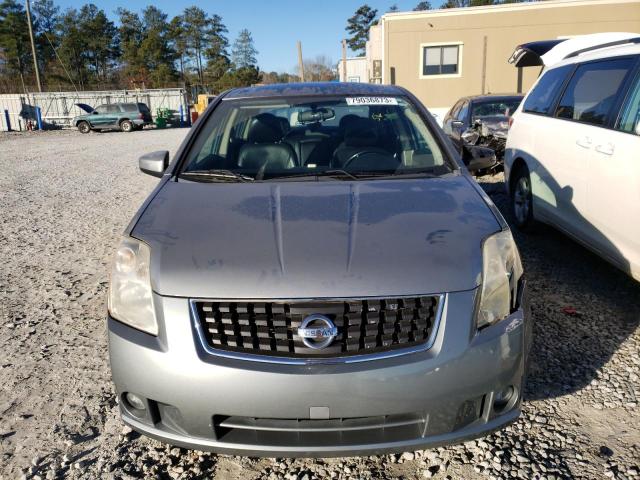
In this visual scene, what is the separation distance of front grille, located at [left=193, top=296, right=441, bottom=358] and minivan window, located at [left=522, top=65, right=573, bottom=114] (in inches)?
152

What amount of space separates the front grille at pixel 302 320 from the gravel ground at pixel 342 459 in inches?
27.9

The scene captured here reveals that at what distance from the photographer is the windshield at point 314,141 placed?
3014 mm

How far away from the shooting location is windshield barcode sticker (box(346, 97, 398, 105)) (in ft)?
11.3

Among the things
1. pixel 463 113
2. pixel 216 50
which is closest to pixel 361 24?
pixel 216 50

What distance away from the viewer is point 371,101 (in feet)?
11.4

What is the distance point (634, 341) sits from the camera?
128 inches

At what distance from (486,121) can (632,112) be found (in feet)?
18.9

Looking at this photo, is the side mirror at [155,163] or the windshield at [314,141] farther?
the side mirror at [155,163]

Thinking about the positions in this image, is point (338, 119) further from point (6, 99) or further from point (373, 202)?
point (6, 99)

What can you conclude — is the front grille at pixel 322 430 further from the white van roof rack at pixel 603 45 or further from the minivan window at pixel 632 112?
the white van roof rack at pixel 603 45

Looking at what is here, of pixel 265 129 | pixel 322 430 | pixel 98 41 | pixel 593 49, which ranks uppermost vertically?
pixel 98 41

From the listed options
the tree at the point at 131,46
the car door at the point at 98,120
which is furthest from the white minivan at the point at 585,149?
the tree at the point at 131,46

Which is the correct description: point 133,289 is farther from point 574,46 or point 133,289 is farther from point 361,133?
point 574,46

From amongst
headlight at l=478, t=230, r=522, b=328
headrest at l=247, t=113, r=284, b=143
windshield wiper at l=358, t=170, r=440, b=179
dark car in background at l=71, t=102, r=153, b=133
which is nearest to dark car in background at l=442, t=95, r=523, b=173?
headrest at l=247, t=113, r=284, b=143
